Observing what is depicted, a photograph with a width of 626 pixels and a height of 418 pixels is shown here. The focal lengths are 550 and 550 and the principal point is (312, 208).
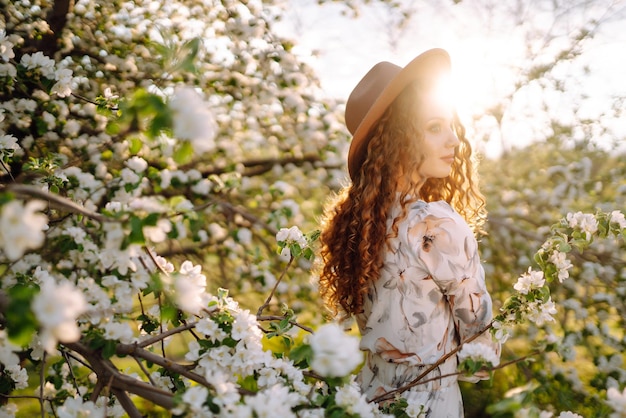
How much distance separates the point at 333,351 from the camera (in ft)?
3.44

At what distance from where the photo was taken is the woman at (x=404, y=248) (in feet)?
5.15

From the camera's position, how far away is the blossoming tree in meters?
1.05

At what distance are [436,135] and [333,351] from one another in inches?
37.7

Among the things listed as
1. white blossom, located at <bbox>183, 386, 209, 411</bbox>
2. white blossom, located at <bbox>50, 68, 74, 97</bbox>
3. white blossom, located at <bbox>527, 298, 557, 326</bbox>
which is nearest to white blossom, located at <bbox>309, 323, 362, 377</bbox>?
white blossom, located at <bbox>183, 386, 209, 411</bbox>

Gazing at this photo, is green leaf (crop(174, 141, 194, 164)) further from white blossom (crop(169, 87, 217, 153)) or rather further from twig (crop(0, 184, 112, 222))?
twig (crop(0, 184, 112, 222))

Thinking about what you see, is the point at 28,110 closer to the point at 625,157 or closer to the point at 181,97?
the point at 181,97

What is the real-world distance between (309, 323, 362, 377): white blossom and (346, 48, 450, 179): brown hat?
954 mm

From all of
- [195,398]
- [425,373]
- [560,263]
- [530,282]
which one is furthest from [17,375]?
[560,263]

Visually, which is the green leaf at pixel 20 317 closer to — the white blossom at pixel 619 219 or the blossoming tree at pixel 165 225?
the blossoming tree at pixel 165 225

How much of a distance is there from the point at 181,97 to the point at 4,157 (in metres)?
1.44

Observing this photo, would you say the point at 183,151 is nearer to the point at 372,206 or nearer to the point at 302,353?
the point at 302,353

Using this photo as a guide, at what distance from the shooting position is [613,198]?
14.3ft

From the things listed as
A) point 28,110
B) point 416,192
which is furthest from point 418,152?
point 28,110

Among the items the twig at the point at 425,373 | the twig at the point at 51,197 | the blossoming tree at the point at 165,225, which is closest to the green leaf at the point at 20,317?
the blossoming tree at the point at 165,225
